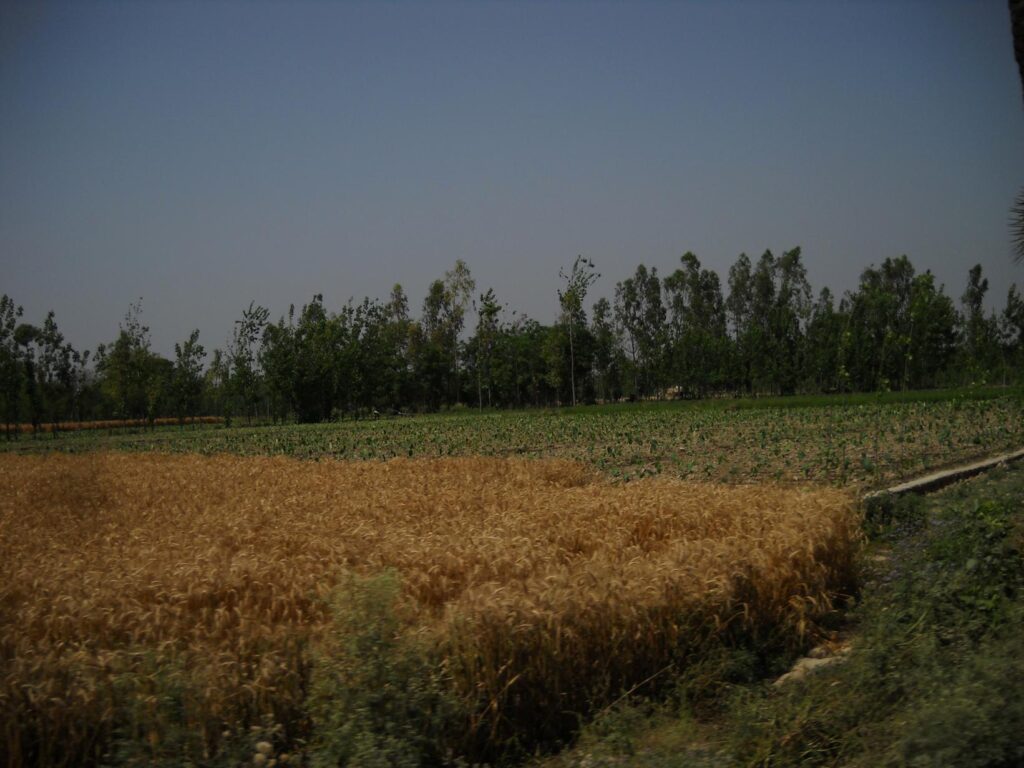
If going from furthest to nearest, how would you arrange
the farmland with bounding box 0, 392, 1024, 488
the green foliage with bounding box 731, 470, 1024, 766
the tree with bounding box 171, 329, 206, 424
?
the tree with bounding box 171, 329, 206, 424
the farmland with bounding box 0, 392, 1024, 488
the green foliage with bounding box 731, 470, 1024, 766

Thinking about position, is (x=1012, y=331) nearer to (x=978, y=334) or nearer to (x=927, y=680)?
(x=978, y=334)

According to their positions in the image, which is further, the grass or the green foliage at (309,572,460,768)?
the green foliage at (309,572,460,768)

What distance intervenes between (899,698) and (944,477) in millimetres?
8744

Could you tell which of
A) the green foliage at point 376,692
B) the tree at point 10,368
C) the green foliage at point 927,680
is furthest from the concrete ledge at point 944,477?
the tree at point 10,368

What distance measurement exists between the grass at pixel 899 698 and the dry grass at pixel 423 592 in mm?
404

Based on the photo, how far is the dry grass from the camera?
3.77 m

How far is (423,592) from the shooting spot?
4984 mm

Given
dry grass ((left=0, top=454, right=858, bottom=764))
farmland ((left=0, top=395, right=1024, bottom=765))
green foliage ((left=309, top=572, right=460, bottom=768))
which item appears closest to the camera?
green foliage ((left=309, top=572, right=460, bottom=768))

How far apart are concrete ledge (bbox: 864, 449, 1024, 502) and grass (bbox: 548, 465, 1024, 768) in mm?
4338

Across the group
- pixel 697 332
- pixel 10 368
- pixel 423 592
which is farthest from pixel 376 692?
pixel 697 332

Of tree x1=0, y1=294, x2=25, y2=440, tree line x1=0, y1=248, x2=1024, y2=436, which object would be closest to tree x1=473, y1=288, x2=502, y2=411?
tree line x1=0, y1=248, x2=1024, y2=436

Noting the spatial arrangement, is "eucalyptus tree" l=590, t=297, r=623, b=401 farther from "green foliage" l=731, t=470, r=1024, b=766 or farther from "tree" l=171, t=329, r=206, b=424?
"green foliage" l=731, t=470, r=1024, b=766

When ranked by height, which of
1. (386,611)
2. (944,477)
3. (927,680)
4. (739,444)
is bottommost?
(927,680)

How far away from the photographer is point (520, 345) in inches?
2832
